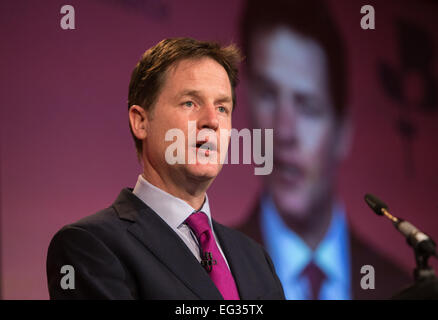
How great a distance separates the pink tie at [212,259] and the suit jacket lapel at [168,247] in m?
0.07

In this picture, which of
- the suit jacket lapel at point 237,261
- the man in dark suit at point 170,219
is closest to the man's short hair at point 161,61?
the man in dark suit at point 170,219

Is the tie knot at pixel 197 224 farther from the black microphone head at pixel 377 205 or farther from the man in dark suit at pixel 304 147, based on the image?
the man in dark suit at pixel 304 147

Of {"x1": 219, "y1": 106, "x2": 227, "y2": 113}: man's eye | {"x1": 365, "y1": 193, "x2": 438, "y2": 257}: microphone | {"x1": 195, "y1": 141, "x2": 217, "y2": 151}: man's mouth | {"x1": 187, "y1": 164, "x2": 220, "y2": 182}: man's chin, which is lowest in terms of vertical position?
{"x1": 365, "y1": 193, "x2": 438, "y2": 257}: microphone

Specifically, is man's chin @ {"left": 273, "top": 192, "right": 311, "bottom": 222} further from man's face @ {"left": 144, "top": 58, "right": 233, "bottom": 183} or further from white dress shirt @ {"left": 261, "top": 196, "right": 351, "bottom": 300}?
man's face @ {"left": 144, "top": 58, "right": 233, "bottom": 183}

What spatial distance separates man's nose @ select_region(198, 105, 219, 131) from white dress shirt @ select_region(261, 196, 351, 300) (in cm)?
180

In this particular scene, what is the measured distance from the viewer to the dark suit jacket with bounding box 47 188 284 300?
1.36m

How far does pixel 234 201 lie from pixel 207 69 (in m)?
1.62

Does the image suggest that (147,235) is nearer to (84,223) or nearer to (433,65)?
(84,223)

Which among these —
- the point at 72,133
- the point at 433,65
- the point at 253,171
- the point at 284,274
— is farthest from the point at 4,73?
the point at 433,65

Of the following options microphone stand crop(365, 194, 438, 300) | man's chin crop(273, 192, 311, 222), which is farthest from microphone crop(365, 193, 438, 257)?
man's chin crop(273, 192, 311, 222)

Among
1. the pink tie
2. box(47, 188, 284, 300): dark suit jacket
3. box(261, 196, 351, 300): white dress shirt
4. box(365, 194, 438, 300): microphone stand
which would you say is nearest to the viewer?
box(365, 194, 438, 300): microphone stand

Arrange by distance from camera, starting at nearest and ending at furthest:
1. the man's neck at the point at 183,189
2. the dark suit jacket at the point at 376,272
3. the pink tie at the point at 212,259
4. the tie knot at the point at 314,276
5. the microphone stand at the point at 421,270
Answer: the microphone stand at the point at 421,270 < the pink tie at the point at 212,259 < the man's neck at the point at 183,189 < the tie knot at the point at 314,276 < the dark suit jacket at the point at 376,272

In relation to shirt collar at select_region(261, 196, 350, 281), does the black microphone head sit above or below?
above

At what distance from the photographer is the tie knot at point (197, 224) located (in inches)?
63.3
